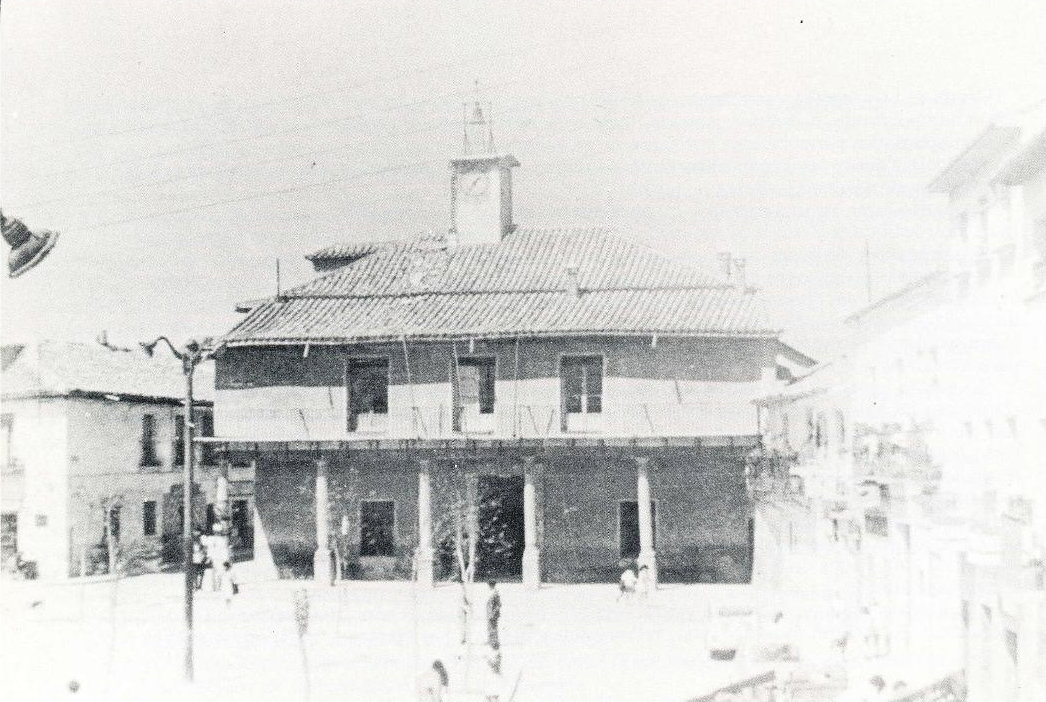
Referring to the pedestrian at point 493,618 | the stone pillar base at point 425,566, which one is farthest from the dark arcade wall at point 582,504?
the pedestrian at point 493,618

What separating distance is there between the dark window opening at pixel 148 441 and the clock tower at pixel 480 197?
936 centimetres

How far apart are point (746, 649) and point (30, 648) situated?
10407 millimetres

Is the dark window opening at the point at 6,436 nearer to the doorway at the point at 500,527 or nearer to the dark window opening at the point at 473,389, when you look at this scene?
the dark window opening at the point at 473,389

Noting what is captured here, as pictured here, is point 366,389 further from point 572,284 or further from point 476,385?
point 572,284

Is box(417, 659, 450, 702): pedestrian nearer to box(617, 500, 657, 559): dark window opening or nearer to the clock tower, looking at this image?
box(617, 500, 657, 559): dark window opening

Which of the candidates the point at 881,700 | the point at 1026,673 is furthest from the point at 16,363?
the point at 1026,673

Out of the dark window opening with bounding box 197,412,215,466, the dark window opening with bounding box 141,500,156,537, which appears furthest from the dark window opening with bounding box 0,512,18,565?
Answer: the dark window opening with bounding box 197,412,215,466

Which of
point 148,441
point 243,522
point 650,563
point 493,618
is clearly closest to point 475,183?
point 650,563

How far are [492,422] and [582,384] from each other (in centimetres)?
212

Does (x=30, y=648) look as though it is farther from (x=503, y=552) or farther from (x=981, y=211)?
(x=981, y=211)

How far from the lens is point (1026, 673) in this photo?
381 inches

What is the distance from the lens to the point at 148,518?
2862cm

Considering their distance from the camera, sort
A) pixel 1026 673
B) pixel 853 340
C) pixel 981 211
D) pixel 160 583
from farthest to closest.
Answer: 1. pixel 160 583
2. pixel 853 340
3. pixel 981 211
4. pixel 1026 673

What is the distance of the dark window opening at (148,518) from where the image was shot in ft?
93.0
